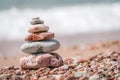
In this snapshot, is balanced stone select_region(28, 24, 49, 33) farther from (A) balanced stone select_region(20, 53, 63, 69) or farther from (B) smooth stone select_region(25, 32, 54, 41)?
(A) balanced stone select_region(20, 53, 63, 69)

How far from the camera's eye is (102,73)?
20.8 meters

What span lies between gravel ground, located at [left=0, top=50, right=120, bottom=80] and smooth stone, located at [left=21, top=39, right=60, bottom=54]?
0.73 m

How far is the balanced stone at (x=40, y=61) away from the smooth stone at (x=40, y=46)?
8.8 inches

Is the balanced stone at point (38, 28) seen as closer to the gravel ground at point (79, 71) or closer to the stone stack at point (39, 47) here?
the stone stack at point (39, 47)

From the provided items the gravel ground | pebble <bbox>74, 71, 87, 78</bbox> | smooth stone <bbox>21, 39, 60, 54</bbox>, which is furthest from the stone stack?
pebble <bbox>74, 71, 87, 78</bbox>

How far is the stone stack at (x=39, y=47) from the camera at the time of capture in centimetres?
2288

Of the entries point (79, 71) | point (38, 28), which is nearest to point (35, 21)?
point (38, 28)

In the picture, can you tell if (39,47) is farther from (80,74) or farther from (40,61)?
(80,74)

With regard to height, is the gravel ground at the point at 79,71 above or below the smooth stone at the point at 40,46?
below

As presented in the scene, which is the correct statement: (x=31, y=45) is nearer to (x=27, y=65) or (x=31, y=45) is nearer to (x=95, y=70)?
(x=27, y=65)

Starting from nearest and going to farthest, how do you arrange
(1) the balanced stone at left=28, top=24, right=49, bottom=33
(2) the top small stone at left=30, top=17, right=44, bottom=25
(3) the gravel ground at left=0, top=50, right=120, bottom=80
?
1. (3) the gravel ground at left=0, top=50, right=120, bottom=80
2. (1) the balanced stone at left=28, top=24, right=49, bottom=33
3. (2) the top small stone at left=30, top=17, right=44, bottom=25

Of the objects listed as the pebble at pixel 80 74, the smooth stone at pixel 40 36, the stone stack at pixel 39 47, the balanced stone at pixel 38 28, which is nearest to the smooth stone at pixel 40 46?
the stone stack at pixel 39 47

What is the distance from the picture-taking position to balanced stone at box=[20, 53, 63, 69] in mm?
22891

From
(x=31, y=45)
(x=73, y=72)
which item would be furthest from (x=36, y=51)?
(x=73, y=72)
